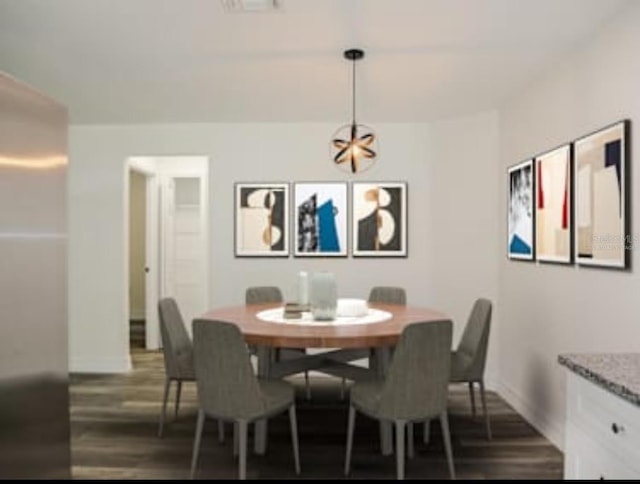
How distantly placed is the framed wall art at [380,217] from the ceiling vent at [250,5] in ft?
8.41

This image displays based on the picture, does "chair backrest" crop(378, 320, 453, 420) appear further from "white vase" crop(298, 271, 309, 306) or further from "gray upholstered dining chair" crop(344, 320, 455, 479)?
"white vase" crop(298, 271, 309, 306)

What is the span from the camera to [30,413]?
7.34ft

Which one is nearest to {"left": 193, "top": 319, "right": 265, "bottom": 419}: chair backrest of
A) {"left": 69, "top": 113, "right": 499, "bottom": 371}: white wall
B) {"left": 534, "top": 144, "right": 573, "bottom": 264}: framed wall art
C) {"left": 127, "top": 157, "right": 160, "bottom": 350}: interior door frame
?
{"left": 534, "top": 144, "right": 573, "bottom": 264}: framed wall art

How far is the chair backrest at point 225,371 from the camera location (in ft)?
8.36

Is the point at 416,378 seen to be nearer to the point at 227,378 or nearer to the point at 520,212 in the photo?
the point at 227,378

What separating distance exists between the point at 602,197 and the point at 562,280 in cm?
69

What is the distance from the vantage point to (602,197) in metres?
2.76

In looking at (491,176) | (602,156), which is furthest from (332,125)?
(602,156)

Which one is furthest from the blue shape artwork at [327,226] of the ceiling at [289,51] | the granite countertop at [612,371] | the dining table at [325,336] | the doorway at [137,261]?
the doorway at [137,261]

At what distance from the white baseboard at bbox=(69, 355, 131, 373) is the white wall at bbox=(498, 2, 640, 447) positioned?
354cm

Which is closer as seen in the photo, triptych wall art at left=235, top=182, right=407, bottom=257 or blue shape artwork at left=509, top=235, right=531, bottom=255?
blue shape artwork at left=509, top=235, right=531, bottom=255

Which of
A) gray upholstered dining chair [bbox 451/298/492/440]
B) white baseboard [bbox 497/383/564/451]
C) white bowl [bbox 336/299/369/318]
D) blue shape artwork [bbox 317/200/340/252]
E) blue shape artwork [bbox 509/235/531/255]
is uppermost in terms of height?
blue shape artwork [bbox 317/200/340/252]

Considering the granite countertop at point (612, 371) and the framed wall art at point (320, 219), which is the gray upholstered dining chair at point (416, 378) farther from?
the framed wall art at point (320, 219)

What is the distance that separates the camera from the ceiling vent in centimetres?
249
